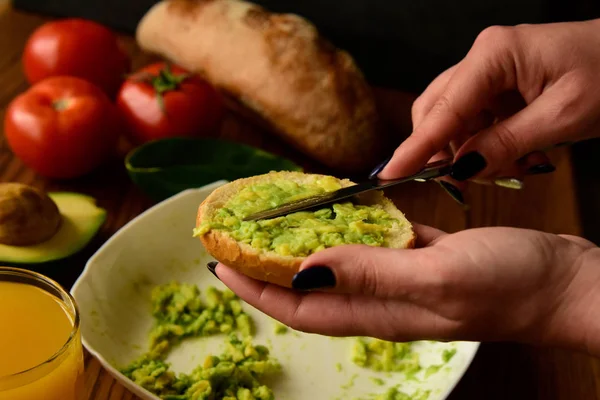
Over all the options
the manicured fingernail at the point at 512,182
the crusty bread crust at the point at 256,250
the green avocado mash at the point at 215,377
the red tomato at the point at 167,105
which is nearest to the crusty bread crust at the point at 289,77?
the red tomato at the point at 167,105

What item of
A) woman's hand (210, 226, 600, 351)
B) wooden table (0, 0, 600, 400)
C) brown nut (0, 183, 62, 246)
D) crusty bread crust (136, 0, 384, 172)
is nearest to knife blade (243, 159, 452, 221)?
woman's hand (210, 226, 600, 351)

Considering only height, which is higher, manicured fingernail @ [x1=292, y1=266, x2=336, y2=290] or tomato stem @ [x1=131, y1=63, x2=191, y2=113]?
manicured fingernail @ [x1=292, y1=266, x2=336, y2=290]

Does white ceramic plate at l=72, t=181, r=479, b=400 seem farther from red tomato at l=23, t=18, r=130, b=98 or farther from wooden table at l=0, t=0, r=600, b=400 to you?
red tomato at l=23, t=18, r=130, b=98

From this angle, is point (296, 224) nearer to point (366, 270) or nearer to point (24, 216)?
point (366, 270)

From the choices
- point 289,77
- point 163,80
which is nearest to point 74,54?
point 163,80

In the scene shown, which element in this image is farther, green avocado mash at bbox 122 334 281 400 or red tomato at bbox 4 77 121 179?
red tomato at bbox 4 77 121 179

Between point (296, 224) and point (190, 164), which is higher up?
point (296, 224)

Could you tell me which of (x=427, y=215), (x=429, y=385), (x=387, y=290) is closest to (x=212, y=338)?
(x=429, y=385)
